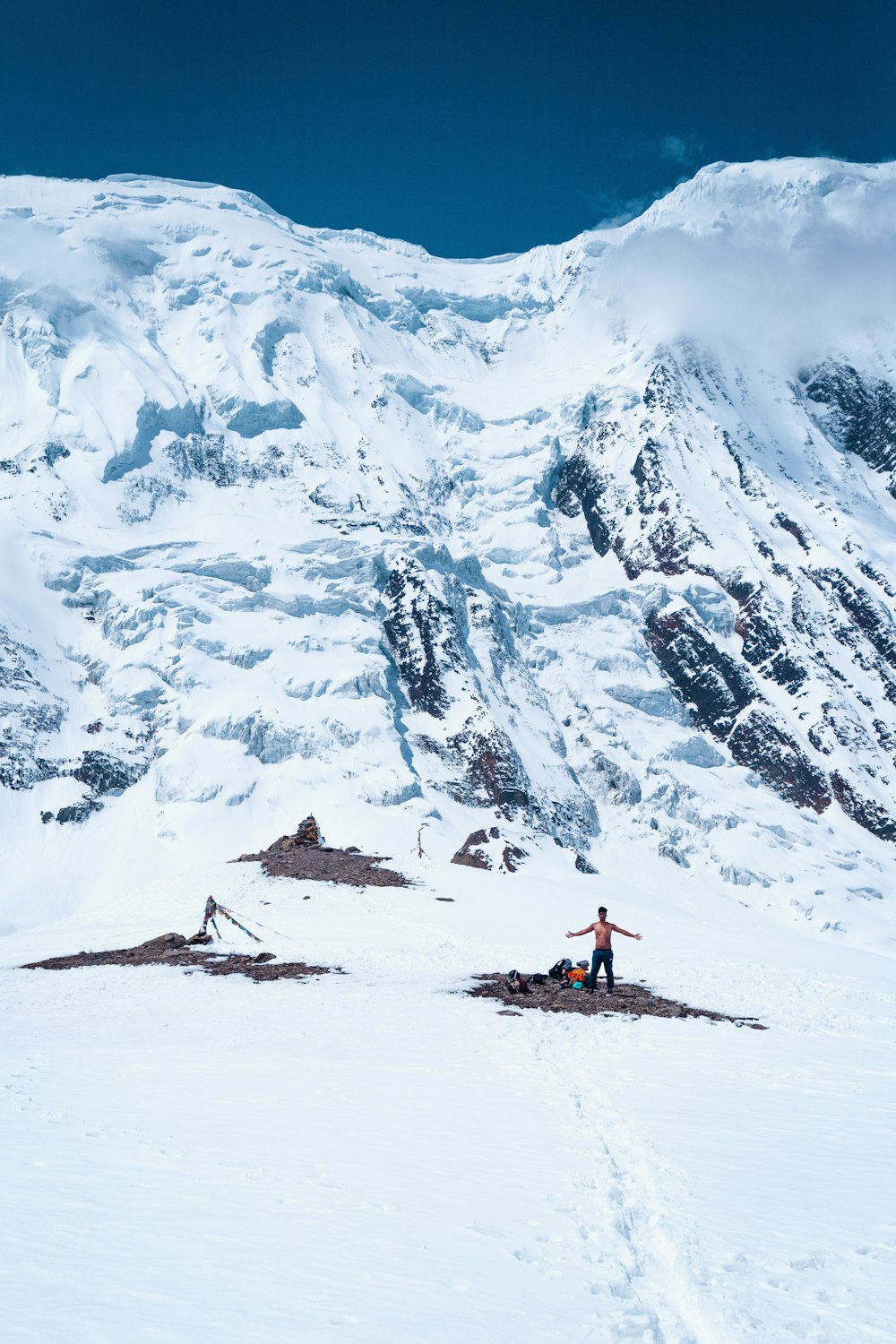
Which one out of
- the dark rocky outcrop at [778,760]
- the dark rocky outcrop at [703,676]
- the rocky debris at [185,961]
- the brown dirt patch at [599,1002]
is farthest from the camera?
the dark rocky outcrop at [703,676]

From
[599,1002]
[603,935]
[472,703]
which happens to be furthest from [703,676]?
[599,1002]

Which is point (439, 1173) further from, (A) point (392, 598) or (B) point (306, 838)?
(A) point (392, 598)

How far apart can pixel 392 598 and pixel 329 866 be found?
90.5m

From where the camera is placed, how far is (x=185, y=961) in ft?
77.2

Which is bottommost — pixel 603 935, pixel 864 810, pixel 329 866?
pixel 603 935

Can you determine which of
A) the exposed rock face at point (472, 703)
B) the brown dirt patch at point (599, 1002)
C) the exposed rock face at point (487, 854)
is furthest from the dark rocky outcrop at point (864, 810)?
the brown dirt patch at point (599, 1002)

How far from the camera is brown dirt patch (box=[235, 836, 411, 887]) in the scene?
3997 cm

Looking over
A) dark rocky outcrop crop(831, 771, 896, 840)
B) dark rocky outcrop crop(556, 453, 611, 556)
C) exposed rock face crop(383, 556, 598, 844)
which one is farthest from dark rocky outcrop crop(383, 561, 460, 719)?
dark rocky outcrop crop(831, 771, 896, 840)

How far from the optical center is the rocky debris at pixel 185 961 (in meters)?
21.7

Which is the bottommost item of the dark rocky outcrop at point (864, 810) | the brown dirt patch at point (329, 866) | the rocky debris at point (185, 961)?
the rocky debris at point (185, 961)

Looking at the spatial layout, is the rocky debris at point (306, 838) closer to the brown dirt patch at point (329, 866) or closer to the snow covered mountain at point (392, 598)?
the brown dirt patch at point (329, 866)

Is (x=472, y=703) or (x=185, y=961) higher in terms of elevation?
(x=472, y=703)

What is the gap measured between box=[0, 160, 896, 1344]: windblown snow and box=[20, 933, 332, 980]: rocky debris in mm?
1086

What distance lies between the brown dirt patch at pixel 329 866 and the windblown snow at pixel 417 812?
1.99m
